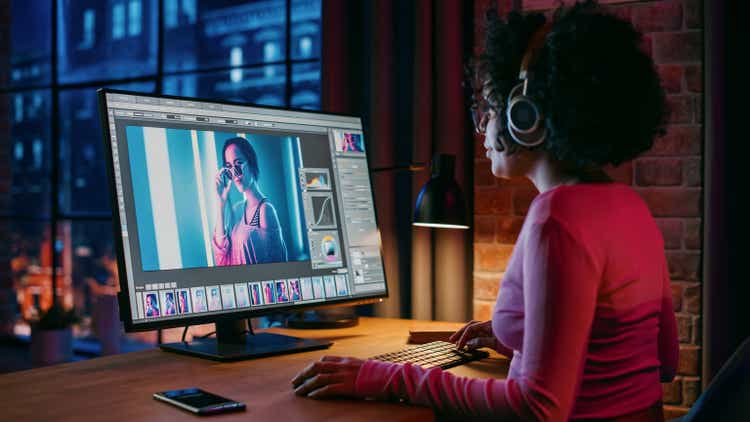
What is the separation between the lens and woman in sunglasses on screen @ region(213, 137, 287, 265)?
1429 mm

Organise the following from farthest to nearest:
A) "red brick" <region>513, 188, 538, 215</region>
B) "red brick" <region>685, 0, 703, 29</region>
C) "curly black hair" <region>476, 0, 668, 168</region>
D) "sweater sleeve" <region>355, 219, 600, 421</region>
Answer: "red brick" <region>513, 188, 538, 215</region> < "red brick" <region>685, 0, 703, 29</region> < "curly black hair" <region>476, 0, 668, 168</region> < "sweater sleeve" <region>355, 219, 600, 421</region>

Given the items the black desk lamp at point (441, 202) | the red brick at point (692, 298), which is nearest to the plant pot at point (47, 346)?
the black desk lamp at point (441, 202)

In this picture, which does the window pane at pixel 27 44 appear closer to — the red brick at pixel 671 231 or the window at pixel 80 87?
the window at pixel 80 87

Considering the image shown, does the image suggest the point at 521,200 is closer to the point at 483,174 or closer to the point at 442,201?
the point at 483,174

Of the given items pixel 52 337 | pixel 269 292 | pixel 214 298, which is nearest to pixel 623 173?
pixel 269 292

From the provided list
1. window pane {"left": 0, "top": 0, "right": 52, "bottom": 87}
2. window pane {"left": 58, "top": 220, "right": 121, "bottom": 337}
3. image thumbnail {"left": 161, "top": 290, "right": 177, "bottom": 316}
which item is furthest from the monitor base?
window pane {"left": 0, "top": 0, "right": 52, "bottom": 87}

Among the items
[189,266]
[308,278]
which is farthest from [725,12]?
[189,266]

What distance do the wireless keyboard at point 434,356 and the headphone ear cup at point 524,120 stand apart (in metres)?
0.46

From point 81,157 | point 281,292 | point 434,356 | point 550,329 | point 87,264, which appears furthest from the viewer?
point 81,157

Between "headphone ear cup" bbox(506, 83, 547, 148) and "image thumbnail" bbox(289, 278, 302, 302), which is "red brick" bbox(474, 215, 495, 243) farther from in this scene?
"headphone ear cup" bbox(506, 83, 547, 148)

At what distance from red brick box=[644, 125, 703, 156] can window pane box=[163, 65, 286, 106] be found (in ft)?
5.23

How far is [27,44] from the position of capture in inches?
156

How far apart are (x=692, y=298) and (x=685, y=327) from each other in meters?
0.08

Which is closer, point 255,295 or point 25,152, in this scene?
point 255,295
